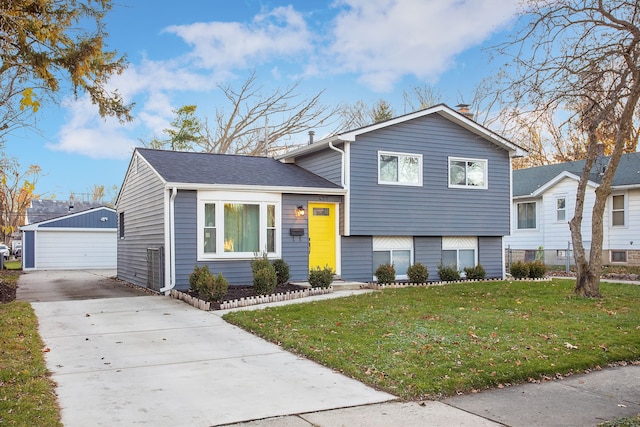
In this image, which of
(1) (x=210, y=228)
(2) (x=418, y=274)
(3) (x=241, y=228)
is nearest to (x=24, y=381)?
(1) (x=210, y=228)

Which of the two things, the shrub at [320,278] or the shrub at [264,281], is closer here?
the shrub at [264,281]

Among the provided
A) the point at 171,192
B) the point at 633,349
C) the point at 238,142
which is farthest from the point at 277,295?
the point at 238,142

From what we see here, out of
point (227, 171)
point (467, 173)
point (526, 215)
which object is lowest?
point (526, 215)

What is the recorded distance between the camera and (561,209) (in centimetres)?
2294

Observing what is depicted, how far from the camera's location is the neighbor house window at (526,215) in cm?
2458

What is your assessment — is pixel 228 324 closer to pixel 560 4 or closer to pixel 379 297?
pixel 379 297

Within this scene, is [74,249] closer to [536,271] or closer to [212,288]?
[212,288]

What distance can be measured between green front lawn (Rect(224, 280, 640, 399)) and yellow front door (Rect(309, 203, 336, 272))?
3.48m

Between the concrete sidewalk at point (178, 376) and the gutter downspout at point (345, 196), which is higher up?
the gutter downspout at point (345, 196)

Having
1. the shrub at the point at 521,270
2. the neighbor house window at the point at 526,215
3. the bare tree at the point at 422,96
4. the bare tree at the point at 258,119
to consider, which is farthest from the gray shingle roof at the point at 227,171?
the bare tree at the point at 422,96

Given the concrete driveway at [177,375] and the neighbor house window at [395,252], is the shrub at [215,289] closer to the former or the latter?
the concrete driveway at [177,375]

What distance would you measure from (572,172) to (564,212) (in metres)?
1.69

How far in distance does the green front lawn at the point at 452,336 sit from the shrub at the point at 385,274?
2.58 meters

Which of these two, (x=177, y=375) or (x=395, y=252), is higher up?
(x=395, y=252)
